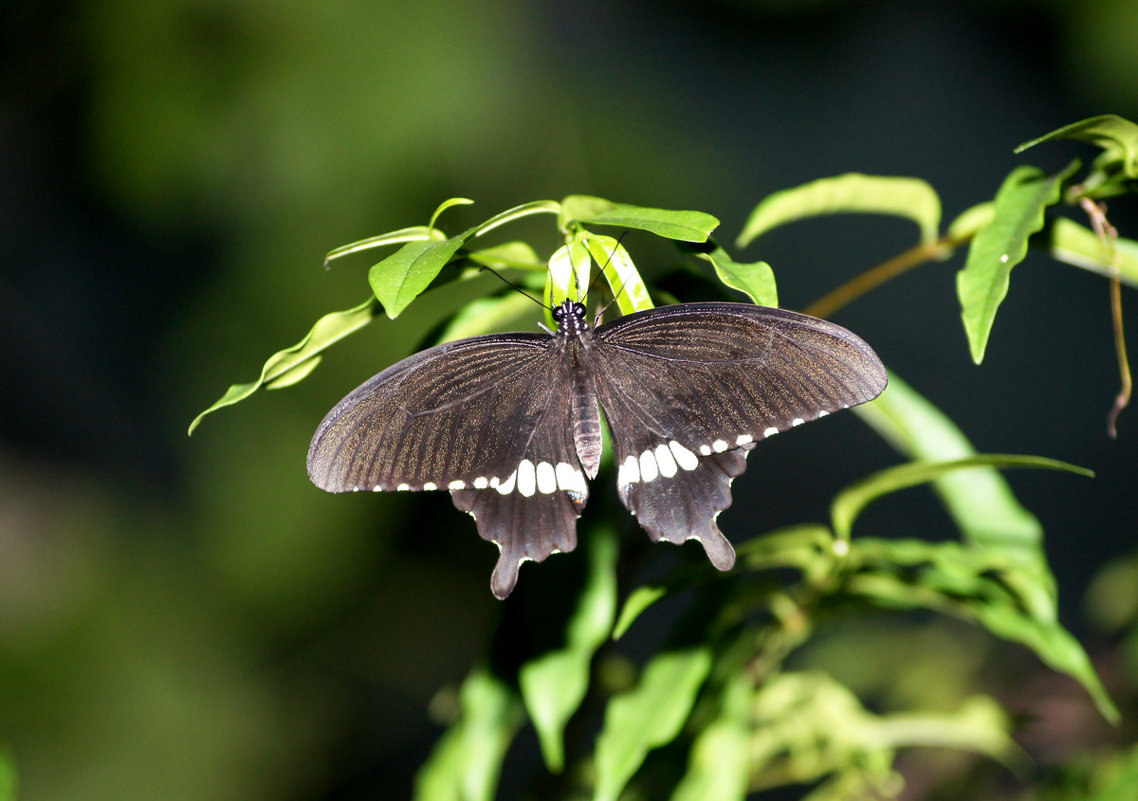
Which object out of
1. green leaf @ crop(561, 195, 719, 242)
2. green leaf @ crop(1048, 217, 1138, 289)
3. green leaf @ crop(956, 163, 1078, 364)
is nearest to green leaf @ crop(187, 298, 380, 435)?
green leaf @ crop(561, 195, 719, 242)

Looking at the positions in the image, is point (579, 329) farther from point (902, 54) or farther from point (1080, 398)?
point (1080, 398)

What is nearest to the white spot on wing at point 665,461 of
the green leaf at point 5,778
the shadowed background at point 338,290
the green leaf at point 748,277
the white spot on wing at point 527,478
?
the white spot on wing at point 527,478

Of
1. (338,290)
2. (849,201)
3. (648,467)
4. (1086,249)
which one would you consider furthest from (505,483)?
(338,290)

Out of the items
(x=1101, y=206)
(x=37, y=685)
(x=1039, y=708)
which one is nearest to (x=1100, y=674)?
(x=1039, y=708)

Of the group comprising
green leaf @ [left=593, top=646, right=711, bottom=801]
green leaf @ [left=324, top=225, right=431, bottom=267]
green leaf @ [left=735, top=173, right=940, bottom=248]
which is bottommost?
green leaf @ [left=593, top=646, right=711, bottom=801]

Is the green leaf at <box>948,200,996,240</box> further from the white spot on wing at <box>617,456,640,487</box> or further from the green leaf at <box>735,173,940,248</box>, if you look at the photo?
the white spot on wing at <box>617,456,640,487</box>

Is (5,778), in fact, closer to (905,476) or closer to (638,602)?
(638,602)

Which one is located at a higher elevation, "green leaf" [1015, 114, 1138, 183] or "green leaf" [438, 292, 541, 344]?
"green leaf" [1015, 114, 1138, 183]
